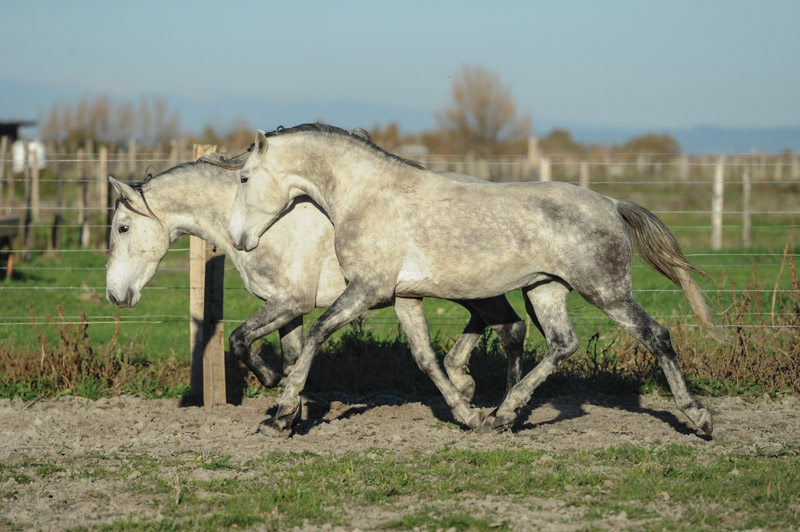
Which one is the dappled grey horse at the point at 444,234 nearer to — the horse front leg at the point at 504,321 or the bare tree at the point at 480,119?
the horse front leg at the point at 504,321

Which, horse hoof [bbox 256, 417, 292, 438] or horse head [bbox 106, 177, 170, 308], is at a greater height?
horse head [bbox 106, 177, 170, 308]

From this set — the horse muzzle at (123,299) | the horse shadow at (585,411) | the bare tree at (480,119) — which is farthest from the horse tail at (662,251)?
the bare tree at (480,119)

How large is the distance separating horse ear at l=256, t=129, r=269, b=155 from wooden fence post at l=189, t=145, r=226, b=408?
1372 mm

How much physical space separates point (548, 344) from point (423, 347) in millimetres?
857

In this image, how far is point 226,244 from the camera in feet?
21.5

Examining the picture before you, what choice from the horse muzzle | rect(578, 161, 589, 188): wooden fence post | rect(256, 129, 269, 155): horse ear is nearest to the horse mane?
rect(256, 129, 269, 155): horse ear

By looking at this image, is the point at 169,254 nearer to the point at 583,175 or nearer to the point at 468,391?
the point at 583,175

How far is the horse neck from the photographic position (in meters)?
6.46

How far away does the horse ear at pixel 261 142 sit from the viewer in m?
5.71

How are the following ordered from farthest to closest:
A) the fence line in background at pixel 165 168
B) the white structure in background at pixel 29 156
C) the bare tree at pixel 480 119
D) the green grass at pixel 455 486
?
the bare tree at pixel 480 119, the white structure in background at pixel 29 156, the fence line in background at pixel 165 168, the green grass at pixel 455 486

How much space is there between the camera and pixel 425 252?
5867 millimetres

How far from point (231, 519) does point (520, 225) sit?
8.69ft

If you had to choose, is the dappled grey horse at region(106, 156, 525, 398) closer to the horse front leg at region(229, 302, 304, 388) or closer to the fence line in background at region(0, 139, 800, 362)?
the horse front leg at region(229, 302, 304, 388)

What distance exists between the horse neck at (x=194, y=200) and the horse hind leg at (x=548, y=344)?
86.5 inches
